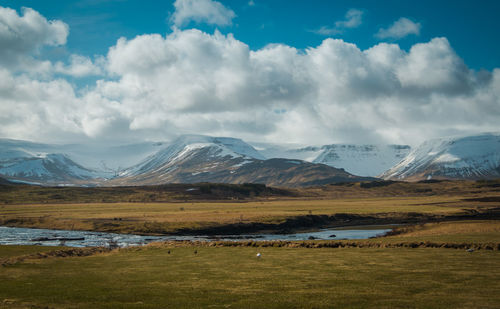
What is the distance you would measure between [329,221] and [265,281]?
93.3m

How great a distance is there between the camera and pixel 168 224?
104m

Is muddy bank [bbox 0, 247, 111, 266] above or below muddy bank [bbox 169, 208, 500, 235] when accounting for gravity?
above

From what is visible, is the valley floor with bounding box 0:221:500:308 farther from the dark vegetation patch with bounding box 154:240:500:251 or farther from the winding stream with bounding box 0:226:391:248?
the winding stream with bounding box 0:226:391:248

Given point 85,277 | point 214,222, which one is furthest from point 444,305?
point 214,222

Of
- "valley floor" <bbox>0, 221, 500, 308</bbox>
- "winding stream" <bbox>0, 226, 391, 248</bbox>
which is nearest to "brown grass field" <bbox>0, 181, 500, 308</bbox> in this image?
"valley floor" <bbox>0, 221, 500, 308</bbox>

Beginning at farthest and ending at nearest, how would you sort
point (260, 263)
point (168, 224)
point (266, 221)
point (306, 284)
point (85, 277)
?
point (266, 221) < point (168, 224) < point (260, 263) < point (85, 277) < point (306, 284)

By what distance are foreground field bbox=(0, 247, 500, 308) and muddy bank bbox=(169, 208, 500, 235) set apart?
52.8 meters

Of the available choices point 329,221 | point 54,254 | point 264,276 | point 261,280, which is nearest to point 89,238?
point 54,254

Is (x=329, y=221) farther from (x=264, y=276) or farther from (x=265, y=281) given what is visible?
(x=265, y=281)

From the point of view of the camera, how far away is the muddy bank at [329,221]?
101 meters

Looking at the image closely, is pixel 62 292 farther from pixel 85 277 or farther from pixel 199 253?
pixel 199 253

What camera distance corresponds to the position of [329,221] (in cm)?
12269

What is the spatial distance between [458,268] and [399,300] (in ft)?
42.7

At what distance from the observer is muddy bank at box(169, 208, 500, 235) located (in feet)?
331
